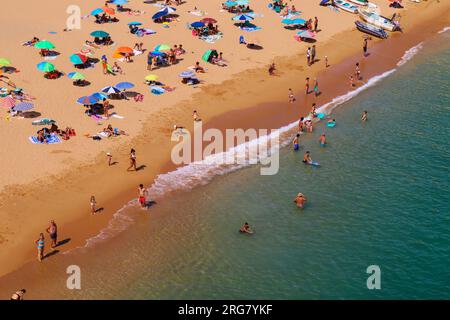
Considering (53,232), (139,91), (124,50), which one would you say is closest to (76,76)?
(139,91)

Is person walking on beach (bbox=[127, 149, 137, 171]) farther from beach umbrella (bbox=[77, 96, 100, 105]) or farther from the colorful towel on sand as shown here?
beach umbrella (bbox=[77, 96, 100, 105])

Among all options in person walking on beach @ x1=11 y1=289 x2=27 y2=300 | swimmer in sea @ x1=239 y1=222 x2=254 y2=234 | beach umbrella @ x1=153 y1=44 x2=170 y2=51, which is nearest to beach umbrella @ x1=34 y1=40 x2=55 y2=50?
beach umbrella @ x1=153 y1=44 x2=170 y2=51

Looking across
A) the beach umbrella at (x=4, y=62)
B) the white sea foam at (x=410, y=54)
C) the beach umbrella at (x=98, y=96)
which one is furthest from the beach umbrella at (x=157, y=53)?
the white sea foam at (x=410, y=54)

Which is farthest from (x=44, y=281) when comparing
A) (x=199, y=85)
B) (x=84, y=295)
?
(x=199, y=85)

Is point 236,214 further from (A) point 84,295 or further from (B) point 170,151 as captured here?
(A) point 84,295

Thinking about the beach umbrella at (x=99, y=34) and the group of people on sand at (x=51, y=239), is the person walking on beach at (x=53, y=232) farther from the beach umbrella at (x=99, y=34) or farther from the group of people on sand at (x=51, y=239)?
the beach umbrella at (x=99, y=34)

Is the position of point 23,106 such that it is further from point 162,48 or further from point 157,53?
point 162,48

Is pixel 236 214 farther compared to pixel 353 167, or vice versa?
pixel 353 167
